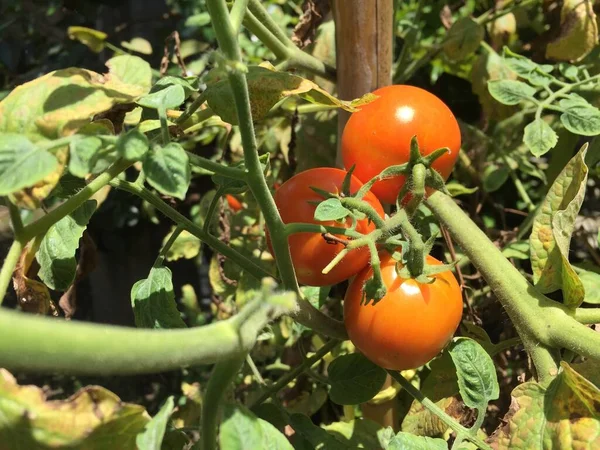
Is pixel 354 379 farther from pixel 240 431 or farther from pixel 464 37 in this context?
pixel 464 37

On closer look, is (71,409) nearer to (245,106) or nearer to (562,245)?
(245,106)

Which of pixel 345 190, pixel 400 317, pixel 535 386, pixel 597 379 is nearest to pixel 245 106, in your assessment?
pixel 345 190

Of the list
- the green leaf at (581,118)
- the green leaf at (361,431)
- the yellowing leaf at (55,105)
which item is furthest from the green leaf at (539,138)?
the yellowing leaf at (55,105)

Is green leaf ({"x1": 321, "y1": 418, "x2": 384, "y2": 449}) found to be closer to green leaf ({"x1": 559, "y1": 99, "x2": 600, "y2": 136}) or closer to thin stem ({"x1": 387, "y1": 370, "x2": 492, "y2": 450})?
thin stem ({"x1": 387, "y1": 370, "x2": 492, "y2": 450})

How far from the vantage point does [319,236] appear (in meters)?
0.67

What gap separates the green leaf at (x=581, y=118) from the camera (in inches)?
31.8

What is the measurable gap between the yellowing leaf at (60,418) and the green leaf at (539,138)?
0.65 metres

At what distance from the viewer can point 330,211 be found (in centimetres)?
58

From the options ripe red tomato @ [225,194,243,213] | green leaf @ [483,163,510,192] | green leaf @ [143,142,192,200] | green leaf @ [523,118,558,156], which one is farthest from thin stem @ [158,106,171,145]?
ripe red tomato @ [225,194,243,213]

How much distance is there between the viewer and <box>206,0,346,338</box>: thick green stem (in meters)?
0.45

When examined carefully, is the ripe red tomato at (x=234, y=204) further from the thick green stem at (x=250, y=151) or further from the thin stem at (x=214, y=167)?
the thin stem at (x=214, y=167)

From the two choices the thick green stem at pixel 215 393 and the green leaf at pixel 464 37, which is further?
the green leaf at pixel 464 37

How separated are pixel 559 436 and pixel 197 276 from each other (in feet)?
4.97

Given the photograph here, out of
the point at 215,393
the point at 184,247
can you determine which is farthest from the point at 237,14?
the point at 184,247
